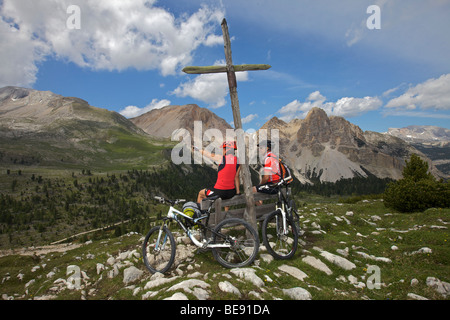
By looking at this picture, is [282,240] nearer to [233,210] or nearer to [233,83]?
[233,210]

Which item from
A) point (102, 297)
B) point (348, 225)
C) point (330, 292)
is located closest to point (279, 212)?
point (330, 292)

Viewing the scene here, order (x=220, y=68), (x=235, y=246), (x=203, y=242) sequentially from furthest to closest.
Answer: (x=220, y=68), (x=203, y=242), (x=235, y=246)

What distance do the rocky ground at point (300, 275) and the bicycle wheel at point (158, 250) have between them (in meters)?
0.40

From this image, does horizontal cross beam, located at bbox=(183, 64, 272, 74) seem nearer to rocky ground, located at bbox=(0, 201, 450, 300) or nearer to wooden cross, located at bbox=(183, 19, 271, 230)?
wooden cross, located at bbox=(183, 19, 271, 230)

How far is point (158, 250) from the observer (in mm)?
8820

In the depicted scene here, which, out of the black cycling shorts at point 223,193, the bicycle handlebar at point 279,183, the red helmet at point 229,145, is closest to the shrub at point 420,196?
the bicycle handlebar at point 279,183

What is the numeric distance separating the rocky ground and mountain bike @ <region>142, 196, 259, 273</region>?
49 centimetres

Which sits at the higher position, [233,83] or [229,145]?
[233,83]

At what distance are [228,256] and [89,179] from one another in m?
166

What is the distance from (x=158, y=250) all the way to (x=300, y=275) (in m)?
5.25

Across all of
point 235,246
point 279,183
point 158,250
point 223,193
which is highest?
point 279,183

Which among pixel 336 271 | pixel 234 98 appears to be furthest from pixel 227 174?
pixel 336 271

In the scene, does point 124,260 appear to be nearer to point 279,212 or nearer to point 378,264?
point 279,212

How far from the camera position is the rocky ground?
6281 millimetres
